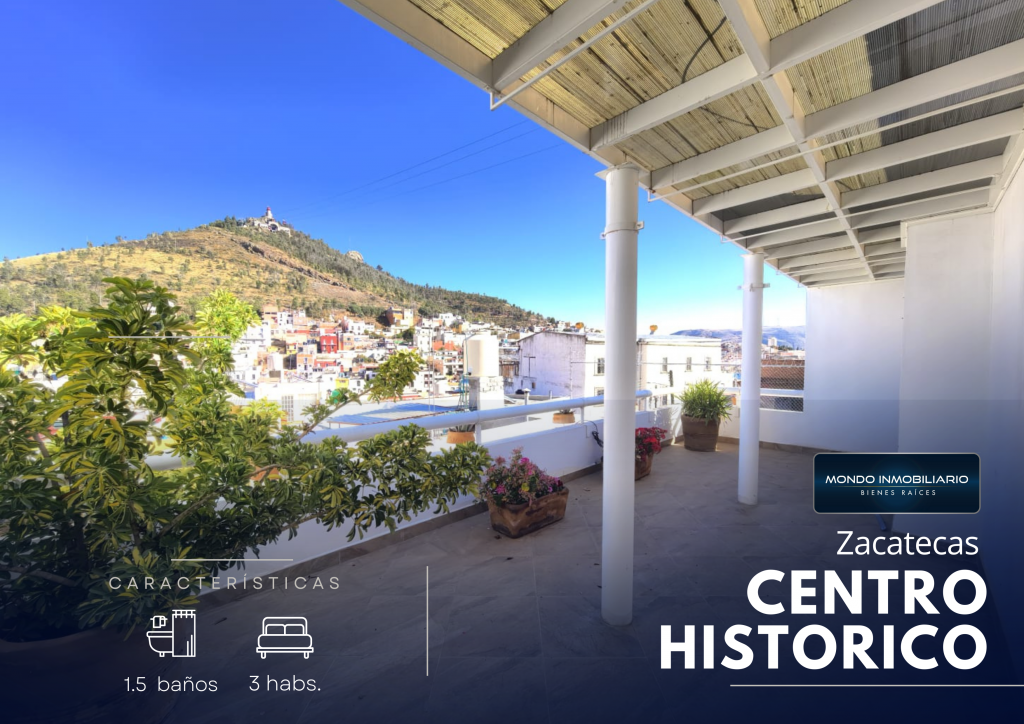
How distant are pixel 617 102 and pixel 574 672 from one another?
2471 millimetres

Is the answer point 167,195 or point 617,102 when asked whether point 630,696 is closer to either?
point 617,102

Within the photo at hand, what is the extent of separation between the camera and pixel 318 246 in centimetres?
340

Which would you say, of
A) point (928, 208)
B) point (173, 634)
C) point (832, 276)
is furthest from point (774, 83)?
point (832, 276)

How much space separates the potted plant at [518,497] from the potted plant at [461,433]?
0.34 meters

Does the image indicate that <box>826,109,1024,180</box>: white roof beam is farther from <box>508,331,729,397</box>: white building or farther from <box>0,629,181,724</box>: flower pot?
<box>508,331,729,397</box>: white building

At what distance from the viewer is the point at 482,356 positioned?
4102mm

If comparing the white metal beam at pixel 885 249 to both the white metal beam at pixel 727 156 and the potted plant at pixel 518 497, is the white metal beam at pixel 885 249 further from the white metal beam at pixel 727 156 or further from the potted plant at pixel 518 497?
the potted plant at pixel 518 497

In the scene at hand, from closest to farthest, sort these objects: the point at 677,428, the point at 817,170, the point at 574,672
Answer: the point at 574,672
the point at 817,170
the point at 677,428

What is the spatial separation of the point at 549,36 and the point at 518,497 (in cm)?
268

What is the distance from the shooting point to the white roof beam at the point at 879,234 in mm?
3203

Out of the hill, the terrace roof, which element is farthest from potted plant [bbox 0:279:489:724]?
the terrace roof

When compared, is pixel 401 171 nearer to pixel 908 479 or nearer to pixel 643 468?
pixel 643 468

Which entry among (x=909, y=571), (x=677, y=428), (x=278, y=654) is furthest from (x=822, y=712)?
(x=677, y=428)

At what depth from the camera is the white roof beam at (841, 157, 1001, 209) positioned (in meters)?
2.19
